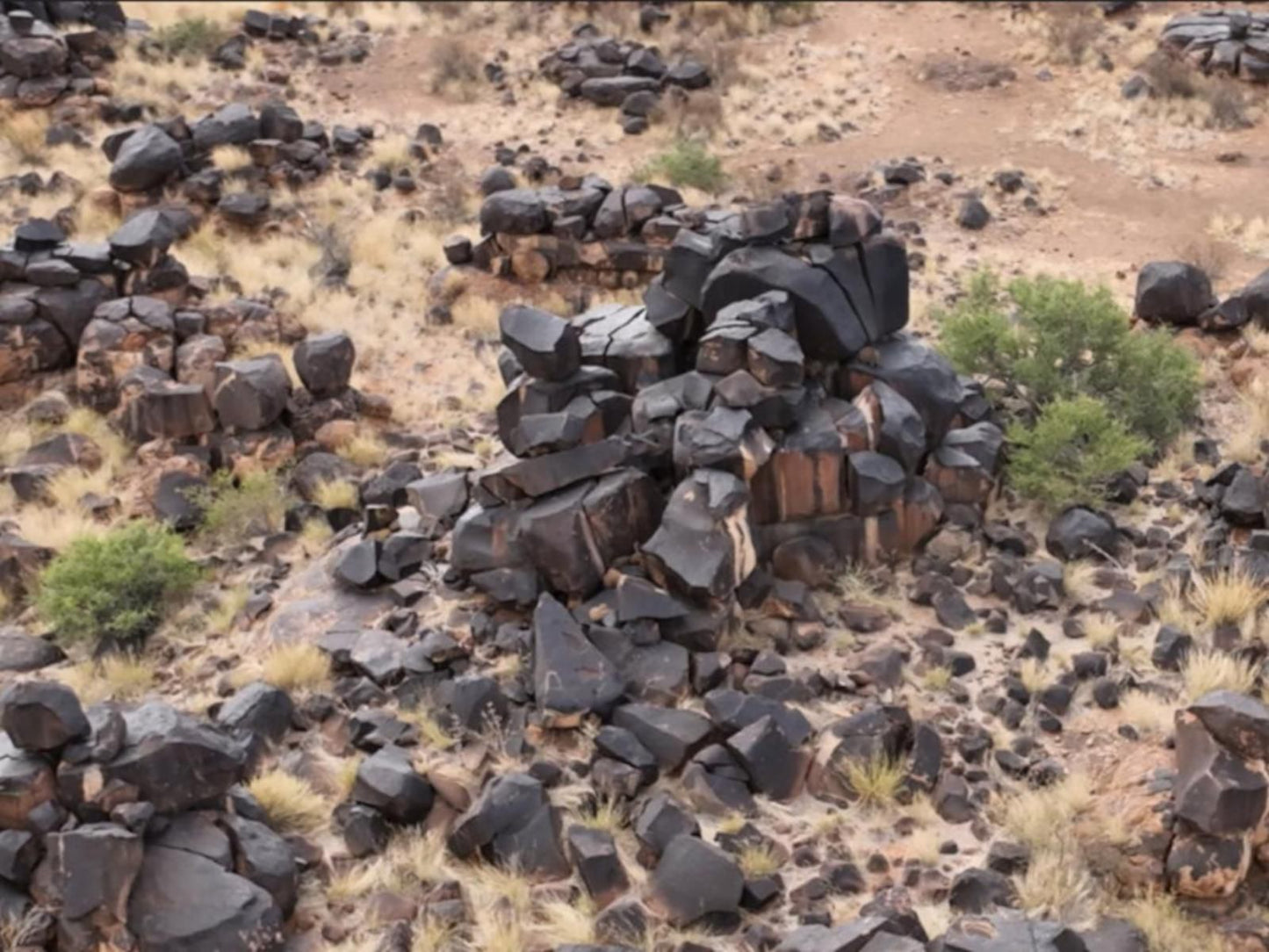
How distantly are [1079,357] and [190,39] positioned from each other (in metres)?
22.1

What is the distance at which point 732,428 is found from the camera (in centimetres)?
1159

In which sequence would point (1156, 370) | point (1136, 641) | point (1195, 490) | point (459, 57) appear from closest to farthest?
1. point (1136, 641)
2. point (1195, 490)
3. point (1156, 370)
4. point (459, 57)

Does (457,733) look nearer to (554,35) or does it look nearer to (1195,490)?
(1195,490)

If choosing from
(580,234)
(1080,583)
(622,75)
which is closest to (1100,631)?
(1080,583)

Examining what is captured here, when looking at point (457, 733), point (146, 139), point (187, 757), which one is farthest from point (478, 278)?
point (187, 757)

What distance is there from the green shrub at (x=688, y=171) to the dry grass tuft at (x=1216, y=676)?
49.5 feet

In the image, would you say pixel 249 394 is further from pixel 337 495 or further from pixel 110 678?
pixel 110 678

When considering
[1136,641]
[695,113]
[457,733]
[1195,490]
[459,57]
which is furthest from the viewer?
[459,57]

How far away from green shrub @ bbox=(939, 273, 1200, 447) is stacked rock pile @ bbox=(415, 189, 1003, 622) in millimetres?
1486

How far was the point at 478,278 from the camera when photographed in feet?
65.8

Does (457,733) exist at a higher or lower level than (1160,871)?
lower

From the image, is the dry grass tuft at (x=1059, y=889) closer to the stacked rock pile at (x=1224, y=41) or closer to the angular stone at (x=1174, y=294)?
the angular stone at (x=1174, y=294)

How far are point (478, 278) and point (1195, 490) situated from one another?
11098mm

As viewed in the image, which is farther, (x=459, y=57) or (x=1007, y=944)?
(x=459, y=57)
